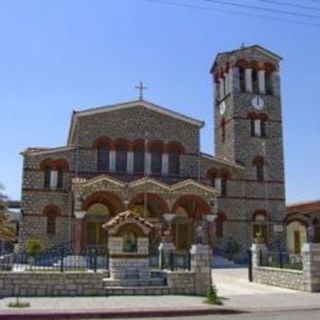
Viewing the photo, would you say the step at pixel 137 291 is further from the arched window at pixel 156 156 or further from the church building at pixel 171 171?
the arched window at pixel 156 156

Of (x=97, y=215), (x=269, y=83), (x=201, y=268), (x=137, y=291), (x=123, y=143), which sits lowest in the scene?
(x=137, y=291)

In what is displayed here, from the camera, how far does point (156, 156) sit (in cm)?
3653

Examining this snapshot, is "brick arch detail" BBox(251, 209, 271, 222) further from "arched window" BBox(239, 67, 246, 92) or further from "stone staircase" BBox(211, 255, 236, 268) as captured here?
"arched window" BBox(239, 67, 246, 92)

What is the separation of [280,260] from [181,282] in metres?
5.68

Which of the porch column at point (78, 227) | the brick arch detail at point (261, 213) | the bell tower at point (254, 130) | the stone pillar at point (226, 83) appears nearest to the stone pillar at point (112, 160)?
the porch column at point (78, 227)

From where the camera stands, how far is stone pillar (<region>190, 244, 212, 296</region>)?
1805cm

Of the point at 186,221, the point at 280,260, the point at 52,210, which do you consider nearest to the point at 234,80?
the point at 186,221

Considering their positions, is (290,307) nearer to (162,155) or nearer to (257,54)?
(162,155)

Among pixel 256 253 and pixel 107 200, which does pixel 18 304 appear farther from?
pixel 107 200

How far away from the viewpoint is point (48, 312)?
13.7 m

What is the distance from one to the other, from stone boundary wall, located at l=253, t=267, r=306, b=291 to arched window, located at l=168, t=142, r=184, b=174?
14.0 m

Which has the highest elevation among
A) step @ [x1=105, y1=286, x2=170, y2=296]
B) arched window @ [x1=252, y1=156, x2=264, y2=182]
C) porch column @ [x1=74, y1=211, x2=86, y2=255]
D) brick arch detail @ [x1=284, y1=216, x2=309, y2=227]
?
arched window @ [x1=252, y1=156, x2=264, y2=182]

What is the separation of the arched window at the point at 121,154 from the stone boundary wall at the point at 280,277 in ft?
46.6

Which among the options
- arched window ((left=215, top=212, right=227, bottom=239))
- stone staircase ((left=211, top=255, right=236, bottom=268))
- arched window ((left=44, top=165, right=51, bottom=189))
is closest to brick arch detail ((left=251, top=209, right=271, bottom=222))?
arched window ((left=215, top=212, right=227, bottom=239))
